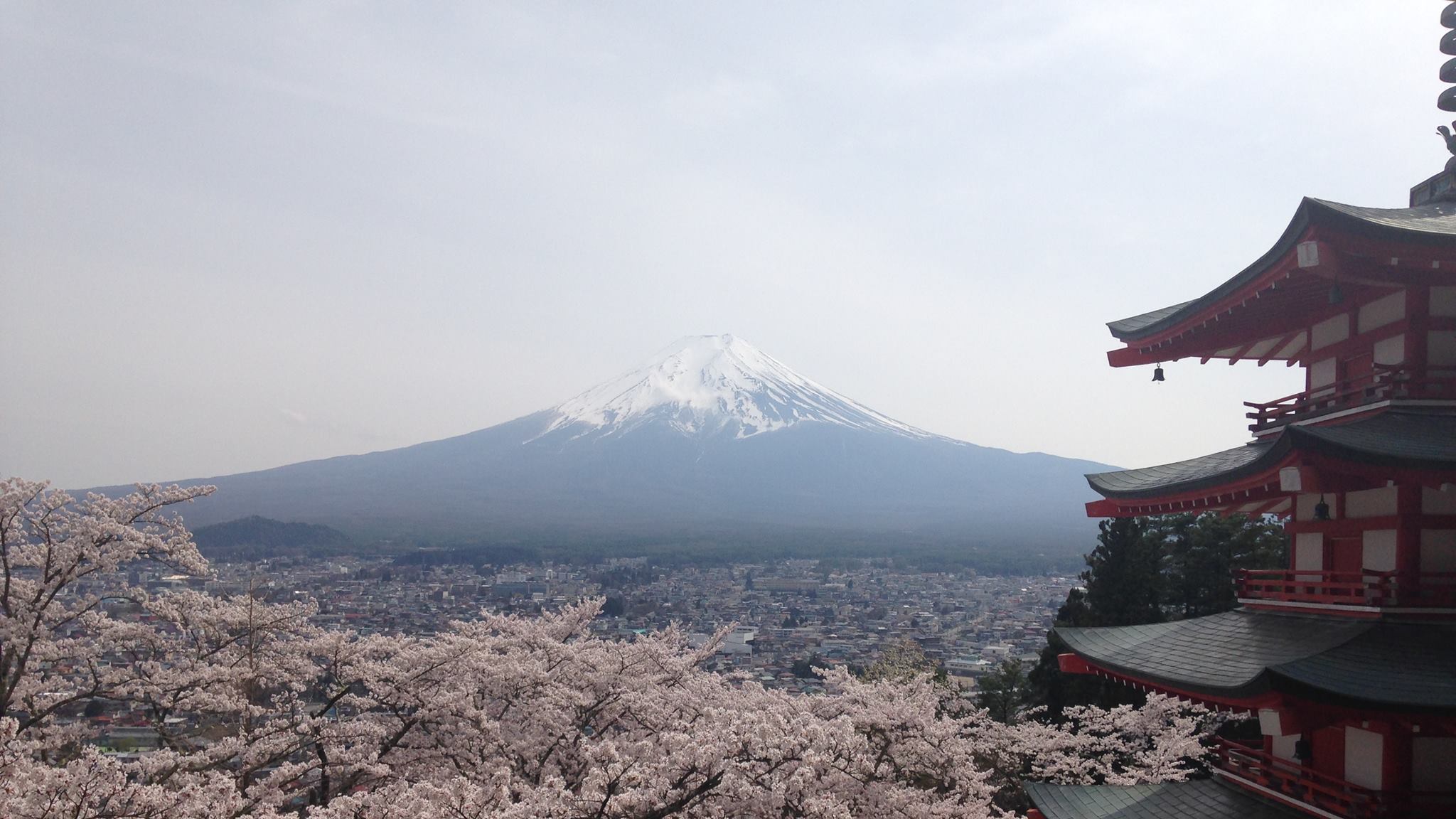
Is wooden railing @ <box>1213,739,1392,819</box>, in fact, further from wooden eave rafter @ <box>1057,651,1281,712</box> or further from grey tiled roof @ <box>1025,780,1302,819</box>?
wooden eave rafter @ <box>1057,651,1281,712</box>

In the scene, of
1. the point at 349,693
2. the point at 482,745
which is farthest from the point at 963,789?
the point at 349,693

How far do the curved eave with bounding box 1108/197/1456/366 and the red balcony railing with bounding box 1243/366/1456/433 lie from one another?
755 mm

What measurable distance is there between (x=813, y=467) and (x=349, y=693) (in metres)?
84.7

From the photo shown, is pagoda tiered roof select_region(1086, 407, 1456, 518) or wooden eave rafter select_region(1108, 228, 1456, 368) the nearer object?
pagoda tiered roof select_region(1086, 407, 1456, 518)

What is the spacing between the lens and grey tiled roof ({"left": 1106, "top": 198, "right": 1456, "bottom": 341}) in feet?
16.8

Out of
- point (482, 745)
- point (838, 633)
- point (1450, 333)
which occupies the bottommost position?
point (838, 633)

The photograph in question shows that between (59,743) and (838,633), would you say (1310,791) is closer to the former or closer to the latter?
(59,743)

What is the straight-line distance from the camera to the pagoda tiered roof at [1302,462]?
5.00 meters

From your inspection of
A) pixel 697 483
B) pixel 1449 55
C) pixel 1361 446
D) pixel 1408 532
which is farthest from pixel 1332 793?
pixel 697 483

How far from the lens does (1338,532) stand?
602cm

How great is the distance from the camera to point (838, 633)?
104ft

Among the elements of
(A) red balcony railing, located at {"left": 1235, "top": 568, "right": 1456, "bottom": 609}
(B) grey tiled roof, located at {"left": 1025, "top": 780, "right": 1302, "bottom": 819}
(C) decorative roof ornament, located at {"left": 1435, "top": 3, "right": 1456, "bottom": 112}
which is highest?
(C) decorative roof ornament, located at {"left": 1435, "top": 3, "right": 1456, "bottom": 112}

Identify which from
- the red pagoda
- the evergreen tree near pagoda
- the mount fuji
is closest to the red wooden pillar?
the red pagoda

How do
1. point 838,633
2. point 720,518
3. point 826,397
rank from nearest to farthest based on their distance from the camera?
point 838,633
point 720,518
point 826,397
